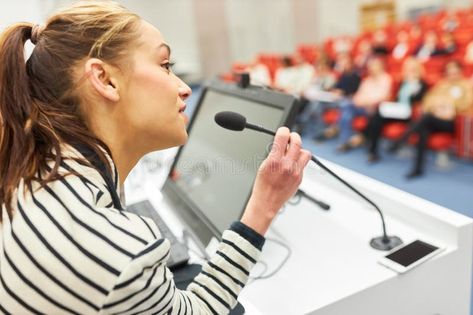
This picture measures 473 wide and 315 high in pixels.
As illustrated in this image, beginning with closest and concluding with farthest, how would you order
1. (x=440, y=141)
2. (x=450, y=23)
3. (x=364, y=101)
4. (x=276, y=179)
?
1. (x=276, y=179)
2. (x=440, y=141)
3. (x=364, y=101)
4. (x=450, y=23)

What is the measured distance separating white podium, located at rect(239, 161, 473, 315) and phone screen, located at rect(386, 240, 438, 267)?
22 mm

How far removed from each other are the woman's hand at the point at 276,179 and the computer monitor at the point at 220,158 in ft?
0.59

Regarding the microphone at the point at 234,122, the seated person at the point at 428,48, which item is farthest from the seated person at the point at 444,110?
the microphone at the point at 234,122

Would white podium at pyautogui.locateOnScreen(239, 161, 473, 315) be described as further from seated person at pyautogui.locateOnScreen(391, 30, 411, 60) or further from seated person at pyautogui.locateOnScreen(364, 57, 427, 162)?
seated person at pyautogui.locateOnScreen(391, 30, 411, 60)

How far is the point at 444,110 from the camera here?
3.26 metres

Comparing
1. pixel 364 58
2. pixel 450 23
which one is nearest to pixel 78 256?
pixel 364 58

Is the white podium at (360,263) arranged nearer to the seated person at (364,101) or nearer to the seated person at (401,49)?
the seated person at (364,101)

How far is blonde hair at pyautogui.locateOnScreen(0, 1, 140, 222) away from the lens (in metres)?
0.60

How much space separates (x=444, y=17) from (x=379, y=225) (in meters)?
7.07

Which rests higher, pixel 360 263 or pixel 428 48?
pixel 428 48

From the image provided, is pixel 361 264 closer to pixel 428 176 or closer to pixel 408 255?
pixel 408 255

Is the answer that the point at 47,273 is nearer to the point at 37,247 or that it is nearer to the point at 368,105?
the point at 37,247

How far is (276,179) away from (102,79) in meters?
0.33

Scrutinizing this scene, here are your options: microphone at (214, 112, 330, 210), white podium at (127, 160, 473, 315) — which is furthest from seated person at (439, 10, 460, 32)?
microphone at (214, 112, 330, 210)
